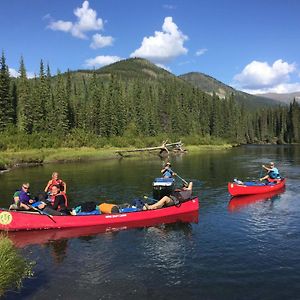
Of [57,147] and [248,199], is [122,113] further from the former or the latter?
[248,199]

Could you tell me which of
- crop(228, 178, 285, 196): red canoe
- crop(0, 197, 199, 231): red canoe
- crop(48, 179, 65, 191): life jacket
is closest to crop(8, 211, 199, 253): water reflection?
crop(0, 197, 199, 231): red canoe

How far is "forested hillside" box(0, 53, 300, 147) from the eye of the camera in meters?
85.2

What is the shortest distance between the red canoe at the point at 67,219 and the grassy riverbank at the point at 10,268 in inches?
296

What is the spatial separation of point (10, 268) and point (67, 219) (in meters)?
9.27

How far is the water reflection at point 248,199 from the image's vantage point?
92.9 ft

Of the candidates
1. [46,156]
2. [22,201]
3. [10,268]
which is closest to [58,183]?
[22,201]

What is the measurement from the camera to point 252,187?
32406 millimetres

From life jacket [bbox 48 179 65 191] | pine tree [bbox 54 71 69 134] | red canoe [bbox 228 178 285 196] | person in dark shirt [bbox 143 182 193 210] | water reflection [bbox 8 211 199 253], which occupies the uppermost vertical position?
pine tree [bbox 54 71 69 134]

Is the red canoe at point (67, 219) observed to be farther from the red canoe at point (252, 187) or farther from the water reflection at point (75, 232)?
the red canoe at point (252, 187)

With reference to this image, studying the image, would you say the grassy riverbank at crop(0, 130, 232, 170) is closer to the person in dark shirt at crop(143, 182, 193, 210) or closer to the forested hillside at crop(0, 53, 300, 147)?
the forested hillside at crop(0, 53, 300, 147)

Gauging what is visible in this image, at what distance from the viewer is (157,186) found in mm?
26312

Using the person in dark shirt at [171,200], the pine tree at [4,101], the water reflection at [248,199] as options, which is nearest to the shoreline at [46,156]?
the pine tree at [4,101]

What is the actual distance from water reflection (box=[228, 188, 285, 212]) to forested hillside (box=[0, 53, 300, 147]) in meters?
54.5

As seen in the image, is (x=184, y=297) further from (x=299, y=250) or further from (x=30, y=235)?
(x=30, y=235)
